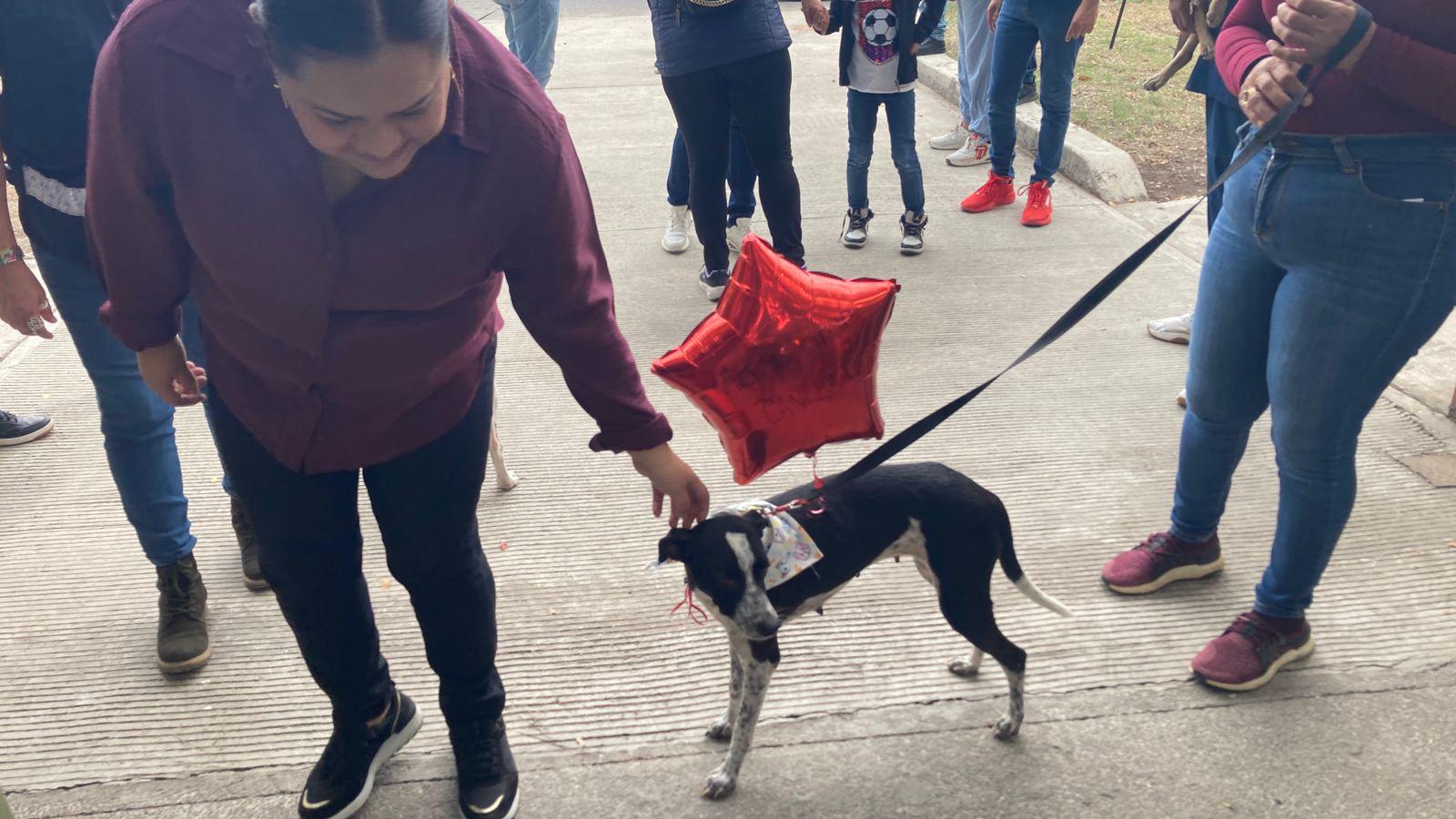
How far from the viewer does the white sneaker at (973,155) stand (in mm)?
7031

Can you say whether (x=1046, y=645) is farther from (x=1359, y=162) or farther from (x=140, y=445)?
(x=140, y=445)

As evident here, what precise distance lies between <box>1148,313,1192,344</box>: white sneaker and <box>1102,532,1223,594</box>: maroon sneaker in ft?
5.60

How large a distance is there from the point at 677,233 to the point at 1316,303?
395 cm

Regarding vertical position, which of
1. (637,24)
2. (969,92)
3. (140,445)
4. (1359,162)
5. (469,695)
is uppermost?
(1359,162)

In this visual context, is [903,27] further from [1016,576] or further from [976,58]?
[1016,576]

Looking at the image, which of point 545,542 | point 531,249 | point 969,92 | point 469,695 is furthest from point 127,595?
point 969,92

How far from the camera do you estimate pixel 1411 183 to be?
6.75 feet

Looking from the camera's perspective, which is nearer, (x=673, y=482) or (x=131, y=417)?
(x=673, y=482)

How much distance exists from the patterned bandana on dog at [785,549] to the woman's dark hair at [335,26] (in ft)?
3.47

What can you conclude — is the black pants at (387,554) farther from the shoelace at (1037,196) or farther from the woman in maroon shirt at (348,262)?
the shoelace at (1037,196)

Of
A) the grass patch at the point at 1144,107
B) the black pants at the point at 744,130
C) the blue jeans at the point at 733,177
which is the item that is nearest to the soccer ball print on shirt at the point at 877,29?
the blue jeans at the point at 733,177

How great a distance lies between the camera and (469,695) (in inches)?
88.0

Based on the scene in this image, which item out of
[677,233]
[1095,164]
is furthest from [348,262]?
[1095,164]

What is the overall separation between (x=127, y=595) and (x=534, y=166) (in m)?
2.24
